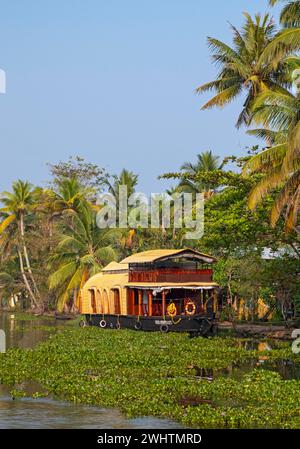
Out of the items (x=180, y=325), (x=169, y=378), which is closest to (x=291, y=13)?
(x=169, y=378)

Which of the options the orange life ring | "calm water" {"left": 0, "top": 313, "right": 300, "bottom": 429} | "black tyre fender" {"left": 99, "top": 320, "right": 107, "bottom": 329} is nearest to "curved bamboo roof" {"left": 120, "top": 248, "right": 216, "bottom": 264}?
the orange life ring

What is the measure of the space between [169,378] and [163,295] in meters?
12.8

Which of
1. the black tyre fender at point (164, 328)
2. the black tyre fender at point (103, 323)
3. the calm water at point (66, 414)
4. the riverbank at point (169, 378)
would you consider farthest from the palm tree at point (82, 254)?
the calm water at point (66, 414)

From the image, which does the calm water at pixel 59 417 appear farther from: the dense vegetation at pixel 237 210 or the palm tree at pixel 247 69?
the palm tree at pixel 247 69

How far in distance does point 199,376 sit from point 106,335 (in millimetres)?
10419

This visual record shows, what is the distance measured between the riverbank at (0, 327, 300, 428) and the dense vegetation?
4611 mm

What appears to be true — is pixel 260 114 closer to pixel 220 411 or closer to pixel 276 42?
pixel 276 42

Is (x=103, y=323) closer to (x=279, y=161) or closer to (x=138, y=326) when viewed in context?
(x=138, y=326)

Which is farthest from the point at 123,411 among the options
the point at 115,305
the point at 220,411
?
the point at 115,305

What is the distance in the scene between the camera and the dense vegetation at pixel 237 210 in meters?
23.7

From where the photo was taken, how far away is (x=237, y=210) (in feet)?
106

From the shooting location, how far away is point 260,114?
2414 cm

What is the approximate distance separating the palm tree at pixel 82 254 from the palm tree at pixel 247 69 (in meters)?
11.0

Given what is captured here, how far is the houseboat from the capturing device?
1243 inches
